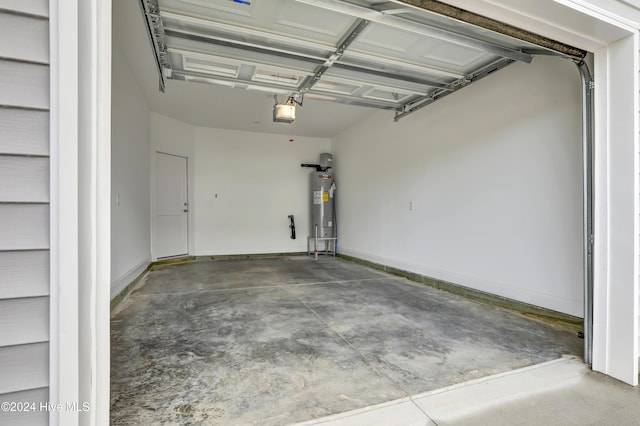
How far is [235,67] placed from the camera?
2994mm

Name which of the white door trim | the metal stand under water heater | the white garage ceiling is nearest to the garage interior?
the white garage ceiling

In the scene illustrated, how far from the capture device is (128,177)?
3.85m

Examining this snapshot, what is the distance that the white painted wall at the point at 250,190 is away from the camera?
6.48 meters

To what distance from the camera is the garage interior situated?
212 cm

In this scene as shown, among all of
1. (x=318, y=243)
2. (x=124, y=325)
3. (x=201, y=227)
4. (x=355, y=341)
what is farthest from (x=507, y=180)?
(x=201, y=227)

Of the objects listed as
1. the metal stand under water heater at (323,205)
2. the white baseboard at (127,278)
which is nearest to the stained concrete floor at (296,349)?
the white baseboard at (127,278)

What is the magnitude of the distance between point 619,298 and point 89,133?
8.95ft

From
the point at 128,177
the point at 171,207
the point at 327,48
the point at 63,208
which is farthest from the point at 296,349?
the point at 171,207

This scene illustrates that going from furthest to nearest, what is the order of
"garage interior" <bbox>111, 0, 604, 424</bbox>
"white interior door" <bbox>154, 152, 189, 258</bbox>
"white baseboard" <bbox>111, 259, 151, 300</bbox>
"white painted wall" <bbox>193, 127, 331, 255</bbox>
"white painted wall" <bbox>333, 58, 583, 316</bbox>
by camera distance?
"white painted wall" <bbox>193, 127, 331, 255</bbox>, "white interior door" <bbox>154, 152, 189, 258</bbox>, "white baseboard" <bbox>111, 259, 151, 300</bbox>, "white painted wall" <bbox>333, 58, 583, 316</bbox>, "garage interior" <bbox>111, 0, 604, 424</bbox>

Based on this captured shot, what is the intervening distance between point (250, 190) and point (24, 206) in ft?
20.1

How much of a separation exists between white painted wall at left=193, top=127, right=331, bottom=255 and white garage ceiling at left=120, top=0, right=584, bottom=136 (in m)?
2.70

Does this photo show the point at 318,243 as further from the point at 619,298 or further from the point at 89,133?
the point at 89,133

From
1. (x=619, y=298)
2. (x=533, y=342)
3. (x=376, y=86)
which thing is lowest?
(x=533, y=342)

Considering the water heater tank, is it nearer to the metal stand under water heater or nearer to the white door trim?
the metal stand under water heater
